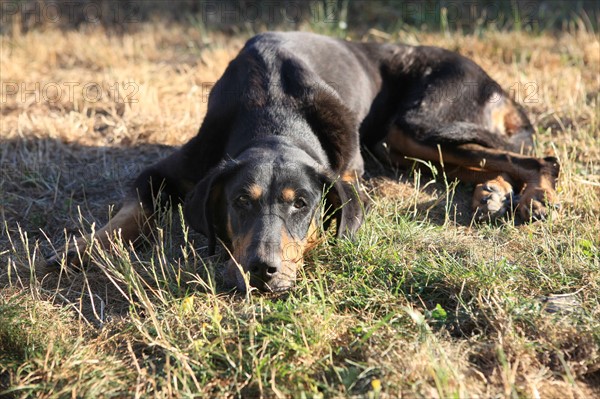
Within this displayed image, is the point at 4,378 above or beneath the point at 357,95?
beneath

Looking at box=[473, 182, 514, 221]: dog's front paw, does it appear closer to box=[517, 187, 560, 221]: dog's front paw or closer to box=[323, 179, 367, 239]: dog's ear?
box=[517, 187, 560, 221]: dog's front paw

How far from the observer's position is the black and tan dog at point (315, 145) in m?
4.17

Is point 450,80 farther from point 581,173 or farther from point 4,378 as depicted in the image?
point 4,378

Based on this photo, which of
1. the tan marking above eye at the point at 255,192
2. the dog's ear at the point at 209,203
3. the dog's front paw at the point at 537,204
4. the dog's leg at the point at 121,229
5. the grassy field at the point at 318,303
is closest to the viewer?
the grassy field at the point at 318,303

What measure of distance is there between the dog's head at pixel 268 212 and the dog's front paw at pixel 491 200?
1067mm

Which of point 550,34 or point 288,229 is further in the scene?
point 550,34

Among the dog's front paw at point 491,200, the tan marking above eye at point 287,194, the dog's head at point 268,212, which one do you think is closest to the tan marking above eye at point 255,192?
the dog's head at point 268,212

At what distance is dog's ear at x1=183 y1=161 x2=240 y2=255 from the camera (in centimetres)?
429

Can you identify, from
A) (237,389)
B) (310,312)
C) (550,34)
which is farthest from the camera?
(550,34)

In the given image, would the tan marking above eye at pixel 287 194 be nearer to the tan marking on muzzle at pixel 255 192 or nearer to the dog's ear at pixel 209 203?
the tan marking on muzzle at pixel 255 192

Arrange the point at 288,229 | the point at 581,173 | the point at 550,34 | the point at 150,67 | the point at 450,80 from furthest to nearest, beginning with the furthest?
the point at 550,34
the point at 150,67
the point at 450,80
the point at 581,173
the point at 288,229

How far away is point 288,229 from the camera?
4.09 meters

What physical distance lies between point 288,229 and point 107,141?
284cm

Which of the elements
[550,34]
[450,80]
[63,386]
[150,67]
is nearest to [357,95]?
[450,80]
